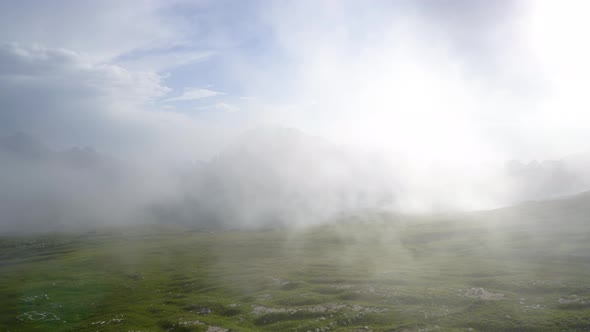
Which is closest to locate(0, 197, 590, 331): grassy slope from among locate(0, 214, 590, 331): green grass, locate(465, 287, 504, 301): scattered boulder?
locate(0, 214, 590, 331): green grass

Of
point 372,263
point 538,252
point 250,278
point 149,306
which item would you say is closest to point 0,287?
point 149,306

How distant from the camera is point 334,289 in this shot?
80.4m

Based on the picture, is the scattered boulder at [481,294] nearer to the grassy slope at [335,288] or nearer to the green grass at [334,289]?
the grassy slope at [335,288]

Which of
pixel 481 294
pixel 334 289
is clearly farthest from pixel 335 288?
pixel 481 294

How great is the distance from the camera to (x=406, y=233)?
180875 mm

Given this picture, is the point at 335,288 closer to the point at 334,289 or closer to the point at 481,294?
the point at 334,289

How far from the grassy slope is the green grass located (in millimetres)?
267

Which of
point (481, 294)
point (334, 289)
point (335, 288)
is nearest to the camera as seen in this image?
point (481, 294)

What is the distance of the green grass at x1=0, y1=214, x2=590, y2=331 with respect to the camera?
58500mm

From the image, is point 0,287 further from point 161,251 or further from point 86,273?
point 161,251

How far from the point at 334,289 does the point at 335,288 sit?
636 mm

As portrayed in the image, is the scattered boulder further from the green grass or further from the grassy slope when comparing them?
the green grass

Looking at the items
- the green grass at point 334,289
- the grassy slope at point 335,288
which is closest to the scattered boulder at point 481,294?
the grassy slope at point 335,288

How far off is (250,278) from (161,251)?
9539 cm
